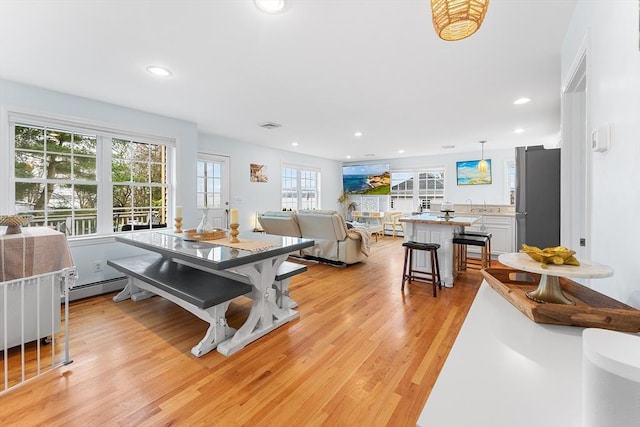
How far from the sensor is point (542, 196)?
10.2 feet

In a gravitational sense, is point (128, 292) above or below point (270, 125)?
below

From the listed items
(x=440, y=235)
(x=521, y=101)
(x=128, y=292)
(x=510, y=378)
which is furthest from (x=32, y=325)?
(x=521, y=101)

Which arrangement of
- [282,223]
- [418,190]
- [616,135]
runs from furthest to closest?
[418,190], [282,223], [616,135]

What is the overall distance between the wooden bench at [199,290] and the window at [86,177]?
1.01 meters

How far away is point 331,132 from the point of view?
5.14m

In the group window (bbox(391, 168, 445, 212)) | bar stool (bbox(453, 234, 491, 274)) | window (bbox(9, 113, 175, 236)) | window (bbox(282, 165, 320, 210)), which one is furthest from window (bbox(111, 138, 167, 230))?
window (bbox(391, 168, 445, 212))

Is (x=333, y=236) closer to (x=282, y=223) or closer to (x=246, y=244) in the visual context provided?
(x=282, y=223)

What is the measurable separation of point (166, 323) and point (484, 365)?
9.37 ft

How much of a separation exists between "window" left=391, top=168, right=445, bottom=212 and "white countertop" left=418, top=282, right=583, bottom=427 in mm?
7585

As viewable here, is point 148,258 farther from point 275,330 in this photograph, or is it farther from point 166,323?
point 275,330

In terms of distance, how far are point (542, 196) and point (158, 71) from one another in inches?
162

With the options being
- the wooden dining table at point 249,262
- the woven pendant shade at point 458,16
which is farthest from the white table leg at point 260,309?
the woven pendant shade at point 458,16

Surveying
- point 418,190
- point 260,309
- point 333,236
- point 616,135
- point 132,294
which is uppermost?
point 418,190

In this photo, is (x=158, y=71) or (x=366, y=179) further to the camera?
(x=366, y=179)
